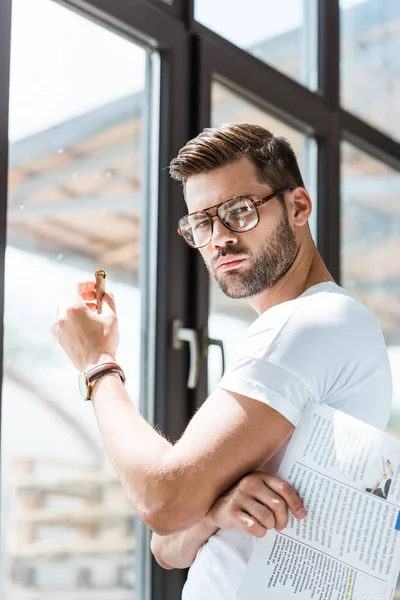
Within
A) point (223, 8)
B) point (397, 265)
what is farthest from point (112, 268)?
point (397, 265)

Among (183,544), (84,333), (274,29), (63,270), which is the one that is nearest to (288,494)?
(183,544)

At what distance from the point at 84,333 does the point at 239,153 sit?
0.37 metres

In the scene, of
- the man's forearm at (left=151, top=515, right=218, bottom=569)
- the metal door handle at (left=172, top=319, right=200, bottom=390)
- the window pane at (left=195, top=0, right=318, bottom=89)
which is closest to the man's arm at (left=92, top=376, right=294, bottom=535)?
the man's forearm at (left=151, top=515, right=218, bottom=569)

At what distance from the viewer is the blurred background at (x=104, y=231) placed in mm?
1775

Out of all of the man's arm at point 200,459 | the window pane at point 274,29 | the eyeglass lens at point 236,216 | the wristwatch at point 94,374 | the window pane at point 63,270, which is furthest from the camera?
the window pane at point 274,29

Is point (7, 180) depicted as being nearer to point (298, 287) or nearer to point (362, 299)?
point (298, 287)

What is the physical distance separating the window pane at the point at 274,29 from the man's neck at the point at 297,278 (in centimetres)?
115

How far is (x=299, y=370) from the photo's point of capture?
110 centimetres

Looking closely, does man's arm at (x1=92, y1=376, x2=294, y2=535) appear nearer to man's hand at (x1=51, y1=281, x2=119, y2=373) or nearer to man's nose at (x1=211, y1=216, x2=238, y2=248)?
man's hand at (x1=51, y1=281, x2=119, y2=373)

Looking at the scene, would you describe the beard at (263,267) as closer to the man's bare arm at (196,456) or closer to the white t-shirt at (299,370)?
the white t-shirt at (299,370)

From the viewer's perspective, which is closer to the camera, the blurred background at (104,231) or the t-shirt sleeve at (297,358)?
the t-shirt sleeve at (297,358)

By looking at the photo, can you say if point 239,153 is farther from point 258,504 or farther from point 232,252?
point 258,504

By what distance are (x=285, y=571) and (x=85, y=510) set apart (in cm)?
87

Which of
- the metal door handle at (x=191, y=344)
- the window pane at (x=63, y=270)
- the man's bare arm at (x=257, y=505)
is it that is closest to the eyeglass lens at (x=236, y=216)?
the man's bare arm at (x=257, y=505)
